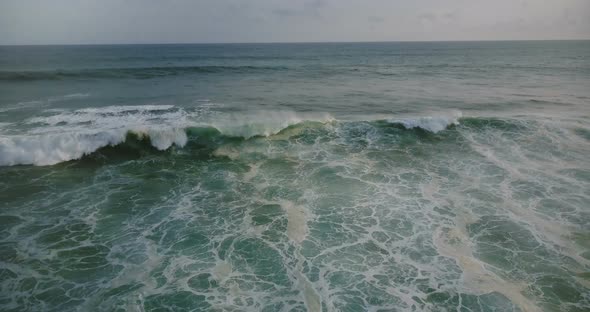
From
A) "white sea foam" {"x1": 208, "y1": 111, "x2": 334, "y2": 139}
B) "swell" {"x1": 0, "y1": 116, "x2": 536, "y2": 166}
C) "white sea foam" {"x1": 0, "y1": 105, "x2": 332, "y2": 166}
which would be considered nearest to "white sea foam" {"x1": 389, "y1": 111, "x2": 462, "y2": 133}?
"swell" {"x1": 0, "y1": 116, "x2": 536, "y2": 166}

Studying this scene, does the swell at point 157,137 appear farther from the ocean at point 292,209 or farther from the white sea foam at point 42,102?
the white sea foam at point 42,102

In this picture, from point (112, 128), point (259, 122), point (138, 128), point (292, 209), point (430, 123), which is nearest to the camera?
point (292, 209)

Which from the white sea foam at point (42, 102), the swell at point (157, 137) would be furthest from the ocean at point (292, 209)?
the white sea foam at point (42, 102)

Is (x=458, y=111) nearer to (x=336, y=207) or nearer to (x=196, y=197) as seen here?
(x=336, y=207)

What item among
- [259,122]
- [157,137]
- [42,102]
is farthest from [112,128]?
[42,102]

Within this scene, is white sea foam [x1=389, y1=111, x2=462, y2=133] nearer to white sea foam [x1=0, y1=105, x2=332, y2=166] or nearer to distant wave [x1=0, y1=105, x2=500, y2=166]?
distant wave [x1=0, y1=105, x2=500, y2=166]

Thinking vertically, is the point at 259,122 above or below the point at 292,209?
above

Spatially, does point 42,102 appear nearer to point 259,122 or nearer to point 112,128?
point 112,128

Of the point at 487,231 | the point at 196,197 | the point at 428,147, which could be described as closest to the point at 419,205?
the point at 487,231
